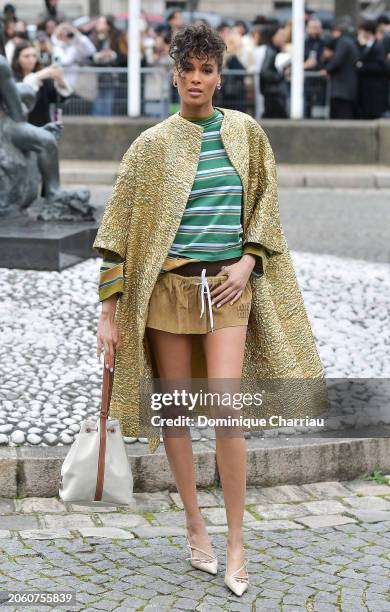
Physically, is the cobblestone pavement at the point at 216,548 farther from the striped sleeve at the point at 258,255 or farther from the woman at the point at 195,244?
the striped sleeve at the point at 258,255

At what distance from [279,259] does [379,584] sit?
1067 millimetres

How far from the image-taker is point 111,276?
4219 millimetres

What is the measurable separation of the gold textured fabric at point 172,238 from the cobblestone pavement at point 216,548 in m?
0.45

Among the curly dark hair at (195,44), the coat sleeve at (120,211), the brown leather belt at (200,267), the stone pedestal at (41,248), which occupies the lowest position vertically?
the stone pedestal at (41,248)

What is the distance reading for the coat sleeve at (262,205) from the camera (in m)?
4.21

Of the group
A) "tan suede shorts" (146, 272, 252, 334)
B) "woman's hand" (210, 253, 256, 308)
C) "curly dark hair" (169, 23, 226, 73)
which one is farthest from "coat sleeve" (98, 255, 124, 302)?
"curly dark hair" (169, 23, 226, 73)

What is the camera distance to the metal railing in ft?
56.0

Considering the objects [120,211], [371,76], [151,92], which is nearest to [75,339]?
[120,211]

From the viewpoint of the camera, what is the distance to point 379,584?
4230 mm

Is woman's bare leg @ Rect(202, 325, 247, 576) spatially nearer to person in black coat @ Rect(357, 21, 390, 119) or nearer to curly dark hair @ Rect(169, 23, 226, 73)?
curly dark hair @ Rect(169, 23, 226, 73)

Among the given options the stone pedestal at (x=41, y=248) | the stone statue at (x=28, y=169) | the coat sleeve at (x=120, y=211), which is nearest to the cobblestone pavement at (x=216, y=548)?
the coat sleeve at (x=120, y=211)

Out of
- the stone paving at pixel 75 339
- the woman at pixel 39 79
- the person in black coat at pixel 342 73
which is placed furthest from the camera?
the person in black coat at pixel 342 73

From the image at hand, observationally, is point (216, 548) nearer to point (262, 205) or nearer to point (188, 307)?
point (188, 307)

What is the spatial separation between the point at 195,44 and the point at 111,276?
75cm
